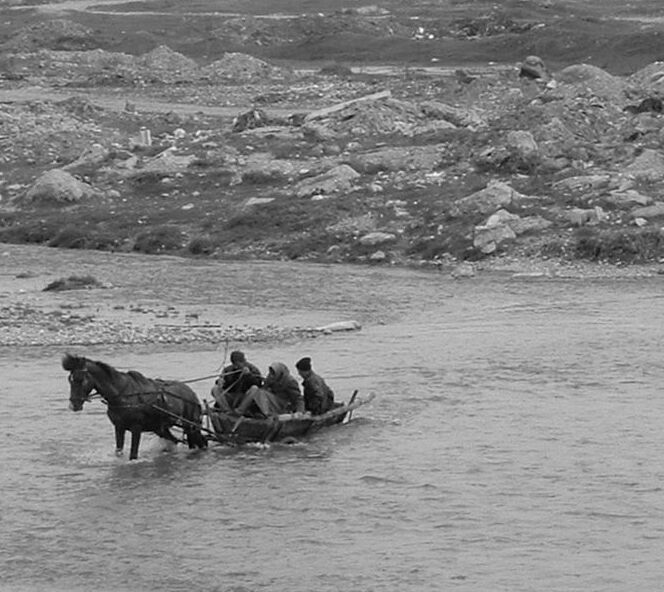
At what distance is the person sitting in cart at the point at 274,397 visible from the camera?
22531 millimetres

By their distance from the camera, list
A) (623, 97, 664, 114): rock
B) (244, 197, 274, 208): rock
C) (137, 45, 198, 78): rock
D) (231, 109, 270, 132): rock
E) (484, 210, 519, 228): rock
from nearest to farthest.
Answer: (484, 210, 519, 228): rock, (244, 197, 274, 208): rock, (623, 97, 664, 114): rock, (231, 109, 270, 132): rock, (137, 45, 198, 78): rock

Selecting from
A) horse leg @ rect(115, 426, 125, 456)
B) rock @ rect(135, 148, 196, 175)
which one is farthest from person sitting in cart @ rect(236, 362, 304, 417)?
rock @ rect(135, 148, 196, 175)

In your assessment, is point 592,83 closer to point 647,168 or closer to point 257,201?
point 647,168

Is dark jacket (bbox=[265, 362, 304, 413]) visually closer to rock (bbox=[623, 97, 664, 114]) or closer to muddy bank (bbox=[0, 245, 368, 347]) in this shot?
muddy bank (bbox=[0, 245, 368, 347])

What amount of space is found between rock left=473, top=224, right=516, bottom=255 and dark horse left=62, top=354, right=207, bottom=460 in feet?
56.6

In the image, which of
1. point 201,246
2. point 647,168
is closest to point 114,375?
point 201,246

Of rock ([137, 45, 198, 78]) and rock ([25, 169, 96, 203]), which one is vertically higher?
rock ([25, 169, 96, 203])

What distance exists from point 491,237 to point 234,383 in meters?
16.9

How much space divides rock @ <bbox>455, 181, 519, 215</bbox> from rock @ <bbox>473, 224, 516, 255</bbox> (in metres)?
1.11

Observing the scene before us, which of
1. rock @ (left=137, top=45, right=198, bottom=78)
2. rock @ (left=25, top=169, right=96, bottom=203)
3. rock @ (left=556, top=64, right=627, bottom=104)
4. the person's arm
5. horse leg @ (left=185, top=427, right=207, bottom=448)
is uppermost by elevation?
rock @ (left=556, top=64, right=627, bottom=104)

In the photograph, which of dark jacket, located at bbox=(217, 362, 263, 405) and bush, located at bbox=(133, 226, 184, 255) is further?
bush, located at bbox=(133, 226, 184, 255)

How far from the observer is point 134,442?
71.9 feet

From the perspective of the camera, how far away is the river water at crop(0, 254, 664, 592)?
58.1 ft

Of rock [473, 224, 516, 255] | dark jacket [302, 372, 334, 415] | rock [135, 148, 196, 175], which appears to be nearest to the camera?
dark jacket [302, 372, 334, 415]
